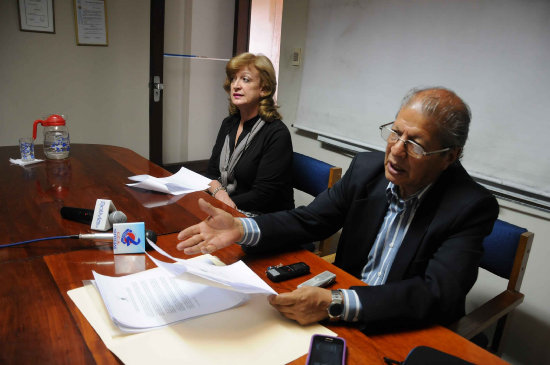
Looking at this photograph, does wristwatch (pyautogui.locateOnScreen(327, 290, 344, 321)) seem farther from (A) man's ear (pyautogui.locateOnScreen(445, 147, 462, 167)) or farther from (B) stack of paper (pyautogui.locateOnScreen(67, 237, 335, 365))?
(A) man's ear (pyautogui.locateOnScreen(445, 147, 462, 167))

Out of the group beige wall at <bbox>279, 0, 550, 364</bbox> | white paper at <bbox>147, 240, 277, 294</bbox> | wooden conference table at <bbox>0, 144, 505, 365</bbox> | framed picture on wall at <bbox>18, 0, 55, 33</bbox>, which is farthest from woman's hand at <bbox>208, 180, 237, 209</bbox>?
framed picture on wall at <bbox>18, 0, 55, 33</bbox>

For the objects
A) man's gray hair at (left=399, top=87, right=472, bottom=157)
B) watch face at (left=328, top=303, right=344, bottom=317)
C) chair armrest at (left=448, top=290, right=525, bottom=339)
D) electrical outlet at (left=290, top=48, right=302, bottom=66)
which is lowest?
chair armrest at (left=448, top=290, right=525, bottom=339)

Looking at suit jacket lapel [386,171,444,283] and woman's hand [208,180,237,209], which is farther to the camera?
woman's hand [208,180,237,209]

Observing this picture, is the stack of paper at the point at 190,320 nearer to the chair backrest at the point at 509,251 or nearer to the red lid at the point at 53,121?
the chair backrest at the point at 509,251

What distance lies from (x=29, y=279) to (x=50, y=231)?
31 centimetres

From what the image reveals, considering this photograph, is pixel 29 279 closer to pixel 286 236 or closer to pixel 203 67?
pixel 286 236

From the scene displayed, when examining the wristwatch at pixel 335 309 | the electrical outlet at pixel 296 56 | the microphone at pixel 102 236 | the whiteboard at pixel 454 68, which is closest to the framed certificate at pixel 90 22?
the electrical outlet at pixel 296 56

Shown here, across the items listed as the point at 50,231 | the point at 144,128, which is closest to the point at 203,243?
the point at 50,231

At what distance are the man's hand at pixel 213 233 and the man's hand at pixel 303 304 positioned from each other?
0.28m

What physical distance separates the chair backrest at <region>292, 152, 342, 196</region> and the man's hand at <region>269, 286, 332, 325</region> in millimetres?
1052

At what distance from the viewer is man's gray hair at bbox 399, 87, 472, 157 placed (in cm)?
109

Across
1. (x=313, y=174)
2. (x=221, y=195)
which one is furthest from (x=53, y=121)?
(x=313, y=174)

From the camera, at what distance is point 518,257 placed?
1339mm

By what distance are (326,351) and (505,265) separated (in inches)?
37.6
